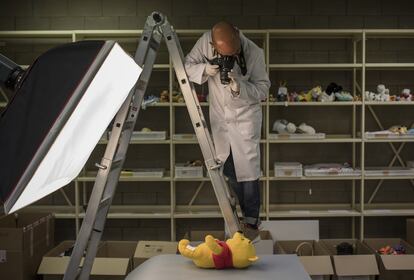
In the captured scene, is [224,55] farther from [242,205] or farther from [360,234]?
[360,234]

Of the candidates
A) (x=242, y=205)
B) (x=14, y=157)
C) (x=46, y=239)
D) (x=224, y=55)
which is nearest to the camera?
(x=14, y=157)

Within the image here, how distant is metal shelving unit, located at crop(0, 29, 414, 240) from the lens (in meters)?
3.96

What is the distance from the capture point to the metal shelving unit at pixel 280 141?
3965 mm

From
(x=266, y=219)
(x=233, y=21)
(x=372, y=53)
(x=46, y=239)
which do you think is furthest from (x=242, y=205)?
(x=372, y=53)

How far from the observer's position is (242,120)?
7.93 ft

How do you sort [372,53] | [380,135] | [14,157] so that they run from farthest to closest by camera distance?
[372,53] → [380,135] → [14,157]

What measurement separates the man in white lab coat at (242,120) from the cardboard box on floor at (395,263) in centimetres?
153

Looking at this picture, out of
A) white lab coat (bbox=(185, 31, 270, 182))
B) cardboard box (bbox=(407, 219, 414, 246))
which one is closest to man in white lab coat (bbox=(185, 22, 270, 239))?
white lab coat (bbox=(185, 31, 270, 182))

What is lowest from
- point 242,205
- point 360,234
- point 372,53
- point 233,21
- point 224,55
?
point 360,234

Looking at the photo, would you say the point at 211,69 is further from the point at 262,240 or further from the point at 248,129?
the point at 262,240

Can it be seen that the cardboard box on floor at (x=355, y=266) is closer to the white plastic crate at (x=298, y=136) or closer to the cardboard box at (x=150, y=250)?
the white plastic crate at (x=298, y=136)

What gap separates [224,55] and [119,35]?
7.06ft

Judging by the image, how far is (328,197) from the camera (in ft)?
14.5

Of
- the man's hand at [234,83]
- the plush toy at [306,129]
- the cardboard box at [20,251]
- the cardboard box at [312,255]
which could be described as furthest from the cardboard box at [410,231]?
the cardboard box at [20,251]
